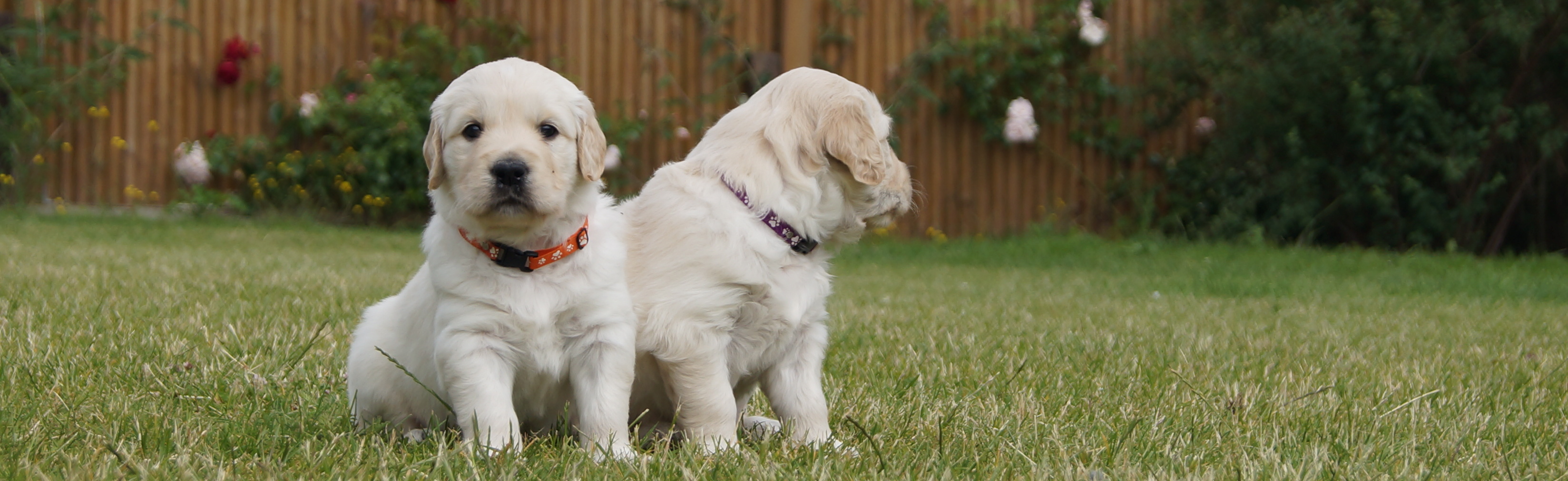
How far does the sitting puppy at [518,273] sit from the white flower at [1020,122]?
6.93 m

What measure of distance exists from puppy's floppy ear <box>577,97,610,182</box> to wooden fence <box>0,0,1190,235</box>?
6511mm

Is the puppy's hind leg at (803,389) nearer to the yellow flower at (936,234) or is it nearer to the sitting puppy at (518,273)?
the sitting puppy at (518,273)

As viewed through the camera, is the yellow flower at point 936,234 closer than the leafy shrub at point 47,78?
No

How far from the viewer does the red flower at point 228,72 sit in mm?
8672

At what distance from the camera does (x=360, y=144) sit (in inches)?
349

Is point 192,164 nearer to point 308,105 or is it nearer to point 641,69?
point 308,105

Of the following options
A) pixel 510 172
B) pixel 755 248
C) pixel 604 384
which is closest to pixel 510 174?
pixel 510 172

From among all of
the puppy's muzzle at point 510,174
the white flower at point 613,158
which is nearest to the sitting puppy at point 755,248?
the puppy's muzzle at point 510,174

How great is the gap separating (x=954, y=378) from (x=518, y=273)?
4.78ft

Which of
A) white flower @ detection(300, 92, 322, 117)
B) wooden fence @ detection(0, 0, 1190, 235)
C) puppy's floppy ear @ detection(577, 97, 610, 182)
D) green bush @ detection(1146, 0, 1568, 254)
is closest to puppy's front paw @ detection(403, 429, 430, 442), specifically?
puppy's floppy ear @ detection(577, 97, 610, 182)

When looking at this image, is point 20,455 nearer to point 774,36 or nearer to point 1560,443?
point 1560,443

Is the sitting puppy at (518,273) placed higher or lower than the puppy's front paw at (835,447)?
higher

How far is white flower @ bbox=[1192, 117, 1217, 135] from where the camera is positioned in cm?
950

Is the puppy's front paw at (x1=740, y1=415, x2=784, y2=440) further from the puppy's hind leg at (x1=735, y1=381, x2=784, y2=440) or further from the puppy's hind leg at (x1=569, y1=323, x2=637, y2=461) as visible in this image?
the puppy's hind leg at (x1=569, y1=323, x2=637, y2=461)
